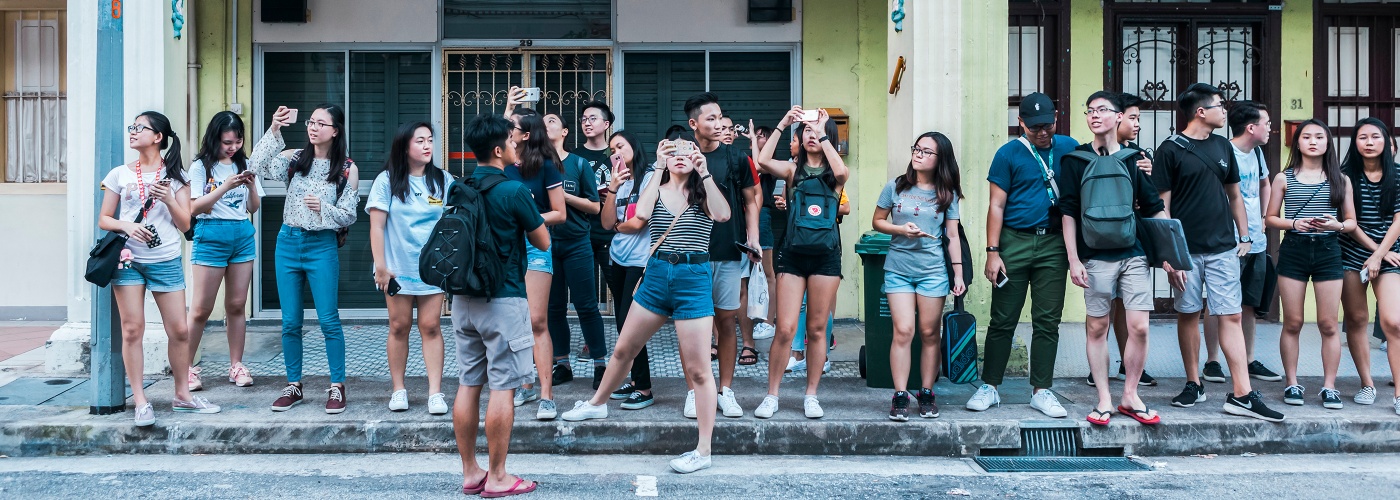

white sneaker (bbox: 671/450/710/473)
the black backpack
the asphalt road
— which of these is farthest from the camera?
white sneaker (bbox: 671/450/710/473)

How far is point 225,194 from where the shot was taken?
646 cm

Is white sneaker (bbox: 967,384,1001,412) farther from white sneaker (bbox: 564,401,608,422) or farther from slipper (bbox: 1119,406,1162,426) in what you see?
white sneaker (bbox: 564,401,608,422)

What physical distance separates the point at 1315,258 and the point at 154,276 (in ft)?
22.0

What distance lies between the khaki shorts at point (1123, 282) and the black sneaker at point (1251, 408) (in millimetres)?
763

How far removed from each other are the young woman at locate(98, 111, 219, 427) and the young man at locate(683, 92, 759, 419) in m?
2.88

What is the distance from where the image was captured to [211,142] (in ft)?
21.2

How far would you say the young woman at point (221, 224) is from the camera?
6438mm

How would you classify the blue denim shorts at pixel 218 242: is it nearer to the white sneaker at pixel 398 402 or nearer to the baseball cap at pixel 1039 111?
the white sneaker at pixel 398 402

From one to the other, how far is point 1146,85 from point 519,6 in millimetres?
5757

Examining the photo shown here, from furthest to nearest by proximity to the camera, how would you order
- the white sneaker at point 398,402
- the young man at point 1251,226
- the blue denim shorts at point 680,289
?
the young man at point 1251,226 < the white sneaker at point 398,402 < the blue denim shorts at point 680,289

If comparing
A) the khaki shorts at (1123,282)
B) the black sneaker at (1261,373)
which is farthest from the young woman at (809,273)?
the black sneaker at (1261,373)

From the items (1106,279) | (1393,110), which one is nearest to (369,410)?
(1106,279)

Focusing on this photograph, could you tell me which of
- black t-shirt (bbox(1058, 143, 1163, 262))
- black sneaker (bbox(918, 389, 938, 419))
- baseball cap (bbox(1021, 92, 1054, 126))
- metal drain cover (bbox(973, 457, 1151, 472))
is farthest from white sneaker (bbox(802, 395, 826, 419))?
baseball cap (bbox(1021, 92, 1054, 126))

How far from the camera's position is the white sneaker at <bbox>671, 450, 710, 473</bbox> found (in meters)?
5.29
